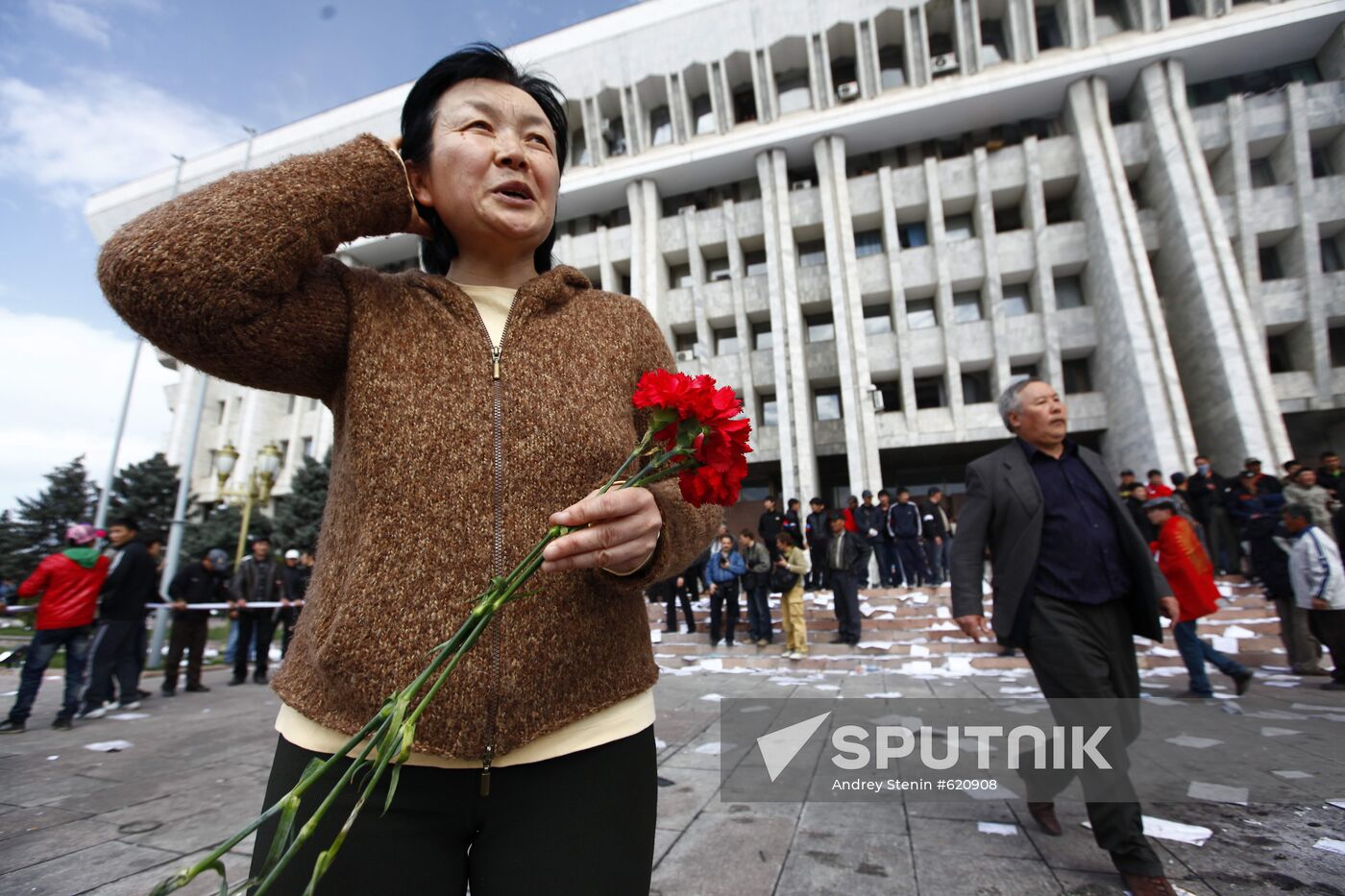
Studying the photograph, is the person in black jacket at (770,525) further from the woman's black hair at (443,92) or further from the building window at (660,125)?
the building window at (660,125)

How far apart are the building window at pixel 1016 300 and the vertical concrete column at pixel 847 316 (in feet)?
15.8

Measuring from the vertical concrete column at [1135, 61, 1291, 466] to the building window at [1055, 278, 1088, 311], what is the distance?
2.19 m

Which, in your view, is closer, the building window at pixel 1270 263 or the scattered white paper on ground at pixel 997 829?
the scattered white paper on ground at pixel 997 829

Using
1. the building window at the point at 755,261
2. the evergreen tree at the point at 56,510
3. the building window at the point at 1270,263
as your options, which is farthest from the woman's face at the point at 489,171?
the evergreen tree at the point at 56,510

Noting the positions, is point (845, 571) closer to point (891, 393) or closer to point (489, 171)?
point (489, 171)

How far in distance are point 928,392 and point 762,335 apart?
250 inches

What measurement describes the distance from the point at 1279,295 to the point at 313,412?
117 feet

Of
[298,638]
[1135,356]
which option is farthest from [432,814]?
[1135,356]

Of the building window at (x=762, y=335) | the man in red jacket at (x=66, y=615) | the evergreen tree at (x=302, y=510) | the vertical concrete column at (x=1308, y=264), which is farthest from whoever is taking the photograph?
the building window at (x=762, y=335)

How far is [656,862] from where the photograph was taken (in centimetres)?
283

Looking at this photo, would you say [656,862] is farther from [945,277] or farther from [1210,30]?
[1210,30]

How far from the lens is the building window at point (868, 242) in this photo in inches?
909

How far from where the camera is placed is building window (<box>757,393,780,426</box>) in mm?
22797

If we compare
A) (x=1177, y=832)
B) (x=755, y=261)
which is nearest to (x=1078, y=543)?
(x=1177, y=832)
